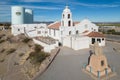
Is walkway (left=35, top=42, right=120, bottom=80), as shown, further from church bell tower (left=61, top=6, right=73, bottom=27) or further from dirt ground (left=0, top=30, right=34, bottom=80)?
church bell tower (left=61, top=6, right=73, bottom=27)

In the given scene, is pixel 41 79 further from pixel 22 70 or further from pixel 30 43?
pixel 30 43

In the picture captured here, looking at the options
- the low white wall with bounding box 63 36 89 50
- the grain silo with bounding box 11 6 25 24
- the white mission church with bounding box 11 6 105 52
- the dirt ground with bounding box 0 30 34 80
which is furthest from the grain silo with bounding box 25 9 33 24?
the low white wall with bounding box 63 36 89 50

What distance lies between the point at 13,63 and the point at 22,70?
13.6ft

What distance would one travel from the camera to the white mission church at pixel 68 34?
23656 mm

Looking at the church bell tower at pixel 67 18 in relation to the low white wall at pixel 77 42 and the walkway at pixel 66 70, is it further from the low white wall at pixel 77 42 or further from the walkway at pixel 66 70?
the walkway at pixel 66 70

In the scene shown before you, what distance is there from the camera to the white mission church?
2366 centimetres

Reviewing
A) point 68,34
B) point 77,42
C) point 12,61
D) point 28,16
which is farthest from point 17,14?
point 77,42

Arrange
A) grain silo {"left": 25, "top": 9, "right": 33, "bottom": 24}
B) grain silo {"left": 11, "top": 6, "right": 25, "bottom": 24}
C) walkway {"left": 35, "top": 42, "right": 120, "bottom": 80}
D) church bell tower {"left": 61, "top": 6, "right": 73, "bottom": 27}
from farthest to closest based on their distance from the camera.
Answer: grain silo {"left": 25, "top": 9, "right": 33, "bottom": 24} → grain silo {"left": 11, "top": 6, "right": 25, "bottom": 24} → church bell tower {"left": 61, "top": 6, "right": 73, "bottom": 27} → walkway {"left": 35, "top": 42, "right": 120, "bottom": 80}

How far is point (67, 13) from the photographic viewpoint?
28828 millimetres

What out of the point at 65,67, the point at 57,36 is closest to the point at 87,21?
the point at 57,36

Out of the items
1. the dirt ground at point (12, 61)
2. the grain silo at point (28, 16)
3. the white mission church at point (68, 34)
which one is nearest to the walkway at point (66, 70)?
the dirt ground at point (12, 61)

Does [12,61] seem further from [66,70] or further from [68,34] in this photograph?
[66,70]

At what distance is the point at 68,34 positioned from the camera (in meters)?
28.1

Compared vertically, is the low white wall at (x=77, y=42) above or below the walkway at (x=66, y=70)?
above
